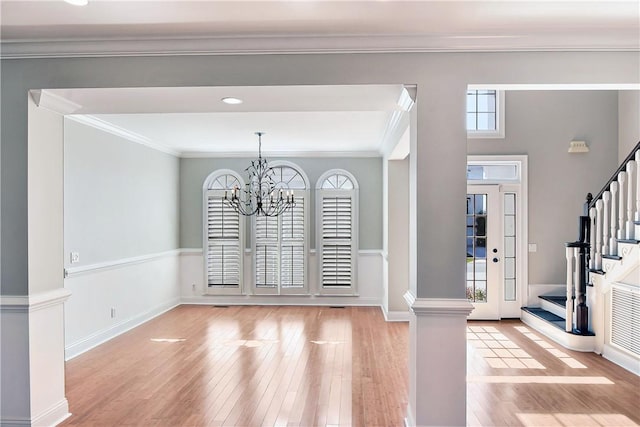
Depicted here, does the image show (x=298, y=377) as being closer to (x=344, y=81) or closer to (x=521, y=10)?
(x=344, y=81)

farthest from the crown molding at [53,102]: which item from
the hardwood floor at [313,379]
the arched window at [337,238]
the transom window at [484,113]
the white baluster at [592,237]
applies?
the white baluster at [592,237]

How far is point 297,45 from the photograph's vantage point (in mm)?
2695

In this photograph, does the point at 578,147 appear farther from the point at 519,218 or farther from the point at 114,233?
the point at 114,233

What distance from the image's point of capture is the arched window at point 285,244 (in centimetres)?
741

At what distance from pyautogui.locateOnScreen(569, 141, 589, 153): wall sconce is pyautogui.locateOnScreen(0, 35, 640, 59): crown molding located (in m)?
3.87

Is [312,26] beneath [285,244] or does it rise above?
above

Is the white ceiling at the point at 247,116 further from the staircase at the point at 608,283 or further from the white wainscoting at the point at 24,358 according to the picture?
the staircase at the point at 608,283

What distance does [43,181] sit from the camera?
9.75 ft

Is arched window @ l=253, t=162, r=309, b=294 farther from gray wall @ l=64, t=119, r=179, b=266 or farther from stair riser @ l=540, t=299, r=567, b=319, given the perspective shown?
stair riser @ l=540, t=299, r=567, b=319

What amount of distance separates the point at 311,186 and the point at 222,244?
1.85m

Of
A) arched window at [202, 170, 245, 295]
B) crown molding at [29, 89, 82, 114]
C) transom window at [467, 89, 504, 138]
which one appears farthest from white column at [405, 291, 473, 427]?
arched window at [202, 170, 245, 295]

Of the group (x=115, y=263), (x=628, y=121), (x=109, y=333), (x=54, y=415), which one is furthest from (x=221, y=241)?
(x=628, y=121)

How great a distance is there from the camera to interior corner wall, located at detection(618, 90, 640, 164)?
5.79 meters

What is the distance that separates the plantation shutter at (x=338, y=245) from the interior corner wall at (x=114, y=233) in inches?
103
